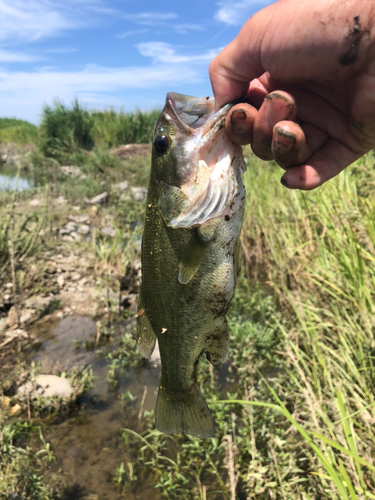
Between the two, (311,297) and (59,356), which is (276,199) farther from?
(59,356)

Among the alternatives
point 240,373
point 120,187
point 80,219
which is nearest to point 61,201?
point 80,219

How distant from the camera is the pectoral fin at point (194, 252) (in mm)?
1688

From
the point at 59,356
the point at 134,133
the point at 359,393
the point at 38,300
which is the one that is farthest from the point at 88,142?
the point at 359,393

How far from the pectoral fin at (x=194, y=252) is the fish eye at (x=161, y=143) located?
1.52ft

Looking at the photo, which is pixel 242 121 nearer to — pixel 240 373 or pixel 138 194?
pixel 240 373

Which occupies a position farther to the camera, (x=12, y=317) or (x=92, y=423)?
(x=12, y=317)

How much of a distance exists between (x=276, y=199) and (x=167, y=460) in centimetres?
393

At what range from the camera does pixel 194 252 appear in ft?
5.57

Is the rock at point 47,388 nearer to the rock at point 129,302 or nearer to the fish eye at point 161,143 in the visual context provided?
the rock at point 129,302

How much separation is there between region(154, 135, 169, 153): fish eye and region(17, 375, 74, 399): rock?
3.10m

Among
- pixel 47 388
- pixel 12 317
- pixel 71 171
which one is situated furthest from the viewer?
pixel 71 171

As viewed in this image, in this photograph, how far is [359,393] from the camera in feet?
9.04

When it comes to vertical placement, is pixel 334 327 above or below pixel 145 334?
below

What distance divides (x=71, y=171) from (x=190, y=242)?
14.6 m
